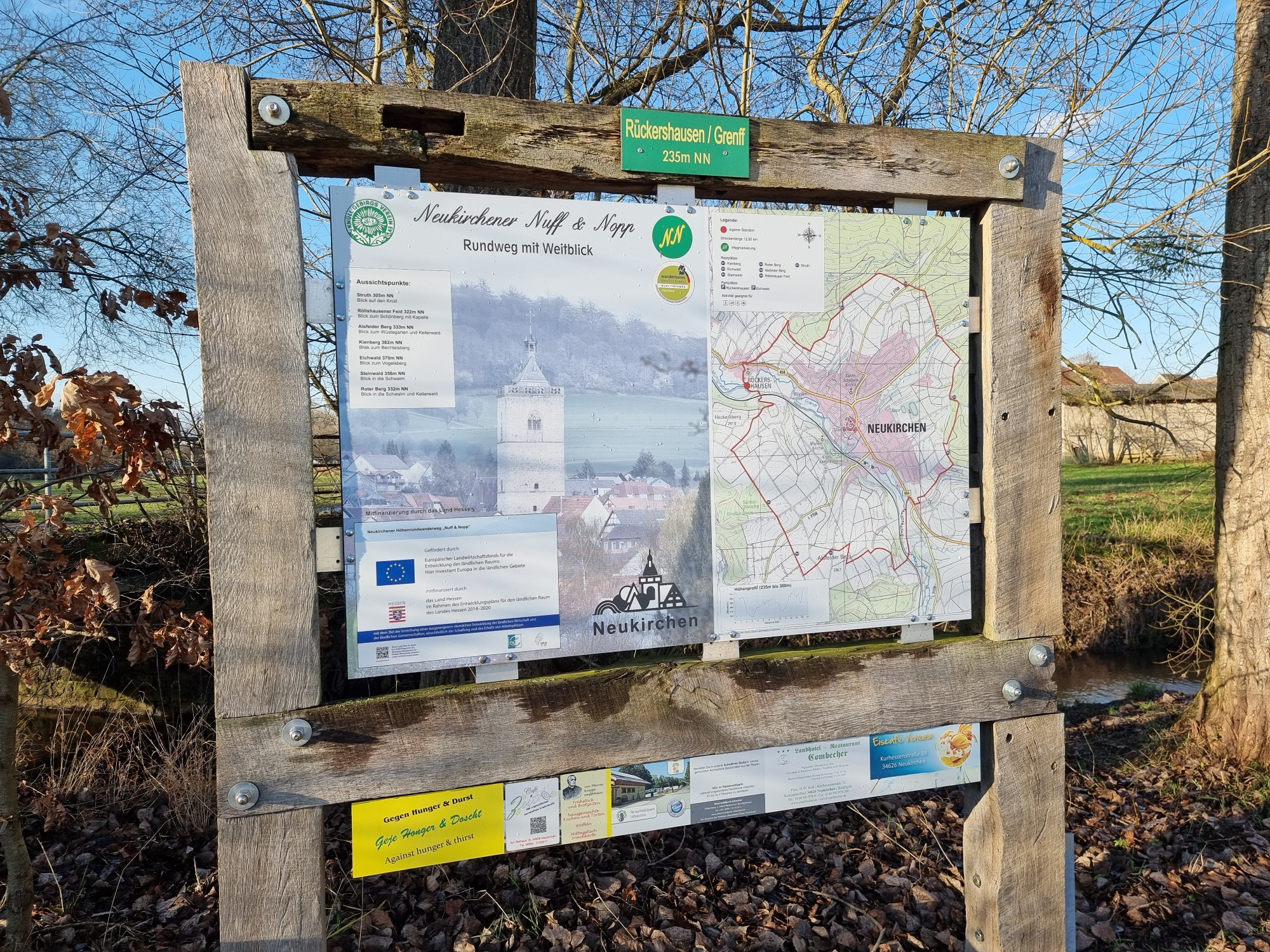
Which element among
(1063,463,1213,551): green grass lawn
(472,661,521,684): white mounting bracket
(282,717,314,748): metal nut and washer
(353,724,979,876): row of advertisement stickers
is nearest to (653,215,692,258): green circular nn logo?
(472,661,521,684): white mounting bracket

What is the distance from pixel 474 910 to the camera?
316 cm

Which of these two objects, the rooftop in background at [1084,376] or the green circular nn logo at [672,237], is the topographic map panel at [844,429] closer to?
the green circular nn logo at [672,237]

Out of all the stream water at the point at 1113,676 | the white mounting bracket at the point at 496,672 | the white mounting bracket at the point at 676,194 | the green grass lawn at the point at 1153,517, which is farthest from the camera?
the green grass lawn at the point at 1153,517

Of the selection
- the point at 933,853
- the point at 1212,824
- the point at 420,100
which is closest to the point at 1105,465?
the point at 1212,824

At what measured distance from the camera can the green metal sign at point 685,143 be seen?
6.96 feet

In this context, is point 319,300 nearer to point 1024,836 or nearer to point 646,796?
point 646,796

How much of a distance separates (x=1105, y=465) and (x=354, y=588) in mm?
17100

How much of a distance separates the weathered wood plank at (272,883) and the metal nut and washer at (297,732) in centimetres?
19

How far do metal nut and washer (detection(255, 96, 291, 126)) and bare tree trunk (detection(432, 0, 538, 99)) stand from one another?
2279 mm

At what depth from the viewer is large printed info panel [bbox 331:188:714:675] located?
1937 mm

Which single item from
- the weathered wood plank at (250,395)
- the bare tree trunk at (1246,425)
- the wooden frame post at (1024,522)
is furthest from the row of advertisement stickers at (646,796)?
the bare tree trunk at (1246,425)

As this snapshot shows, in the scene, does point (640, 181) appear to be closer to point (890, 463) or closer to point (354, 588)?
point (890, 463)

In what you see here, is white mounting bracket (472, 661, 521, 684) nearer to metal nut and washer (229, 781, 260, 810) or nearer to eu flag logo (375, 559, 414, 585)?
eu flag logo (375, 559, 414, 585)

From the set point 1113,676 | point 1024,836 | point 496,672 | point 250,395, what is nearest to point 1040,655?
point 1024,836
